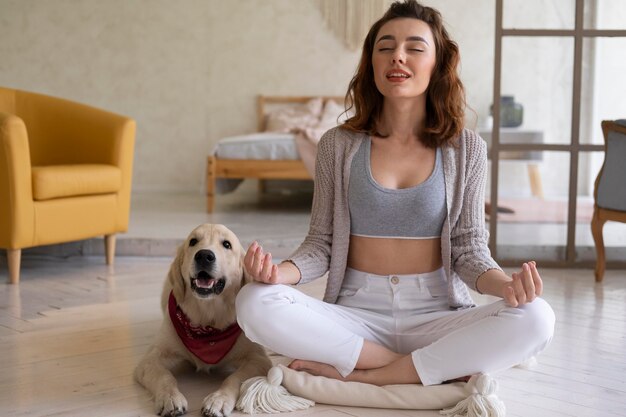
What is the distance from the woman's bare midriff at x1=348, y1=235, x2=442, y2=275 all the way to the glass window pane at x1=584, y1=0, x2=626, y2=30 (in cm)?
249

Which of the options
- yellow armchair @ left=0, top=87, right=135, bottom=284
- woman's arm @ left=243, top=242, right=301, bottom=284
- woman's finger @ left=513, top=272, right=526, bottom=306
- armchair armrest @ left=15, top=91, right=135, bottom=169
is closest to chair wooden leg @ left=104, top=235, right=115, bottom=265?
yellow armchair @ left=0, top=87, right=135, bottom=284

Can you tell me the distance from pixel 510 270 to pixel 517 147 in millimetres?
640

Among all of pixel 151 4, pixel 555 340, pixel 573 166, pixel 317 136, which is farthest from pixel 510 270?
pixel 151 4

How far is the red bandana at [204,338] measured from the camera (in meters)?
2.23

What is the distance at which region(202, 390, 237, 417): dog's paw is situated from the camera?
6.42ft

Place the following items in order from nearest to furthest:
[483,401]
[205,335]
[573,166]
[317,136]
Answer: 1. [483,401]
2. [205,335]
3. [573,166]
4. [317,136]

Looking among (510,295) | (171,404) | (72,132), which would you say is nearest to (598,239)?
(510,295)

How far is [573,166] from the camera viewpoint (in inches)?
168

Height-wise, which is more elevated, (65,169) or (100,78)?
(100,78)

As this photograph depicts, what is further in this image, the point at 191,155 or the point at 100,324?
the point at 191,155

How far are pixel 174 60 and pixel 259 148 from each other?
191 cm

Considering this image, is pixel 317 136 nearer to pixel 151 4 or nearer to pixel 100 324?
pixel 151 4

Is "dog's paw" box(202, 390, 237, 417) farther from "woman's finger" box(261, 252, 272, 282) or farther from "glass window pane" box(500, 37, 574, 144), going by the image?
"glass window pane" box(500, 37, 574, 144)

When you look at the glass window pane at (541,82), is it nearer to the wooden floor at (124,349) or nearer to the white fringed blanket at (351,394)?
the wooden floor at (124,349)
